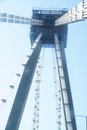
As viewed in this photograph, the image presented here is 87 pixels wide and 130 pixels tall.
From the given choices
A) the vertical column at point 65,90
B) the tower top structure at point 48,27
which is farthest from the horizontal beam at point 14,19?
Result: the vertical column at point 65,90

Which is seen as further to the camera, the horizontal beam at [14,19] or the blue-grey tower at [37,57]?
the horizontal beam at [14,19]

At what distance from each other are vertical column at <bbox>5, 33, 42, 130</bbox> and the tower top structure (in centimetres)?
718

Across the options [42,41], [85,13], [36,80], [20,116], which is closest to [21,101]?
[20,116]

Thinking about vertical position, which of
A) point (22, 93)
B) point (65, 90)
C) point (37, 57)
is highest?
point (37, 57)

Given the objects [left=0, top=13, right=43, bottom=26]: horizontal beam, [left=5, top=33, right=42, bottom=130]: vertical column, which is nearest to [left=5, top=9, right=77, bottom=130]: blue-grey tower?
[left=5, top=33, right=42, bottom=130]: vertical column

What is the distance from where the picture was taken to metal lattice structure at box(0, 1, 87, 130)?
33344 mm

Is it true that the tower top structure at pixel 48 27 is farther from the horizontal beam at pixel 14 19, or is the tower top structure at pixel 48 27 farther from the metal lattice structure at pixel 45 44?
the horizontal beam at pixel 14 19

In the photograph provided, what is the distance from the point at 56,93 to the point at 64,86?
11078 millimetres

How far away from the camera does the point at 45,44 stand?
5531 cm

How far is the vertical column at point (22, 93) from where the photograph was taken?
32.3 m

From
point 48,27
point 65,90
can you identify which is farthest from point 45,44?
point 65,90

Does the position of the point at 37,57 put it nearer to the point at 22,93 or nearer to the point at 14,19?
the point at 14,19

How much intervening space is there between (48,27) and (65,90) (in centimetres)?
1758

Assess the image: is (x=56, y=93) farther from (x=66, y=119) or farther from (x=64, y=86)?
(x=66, y=119)
